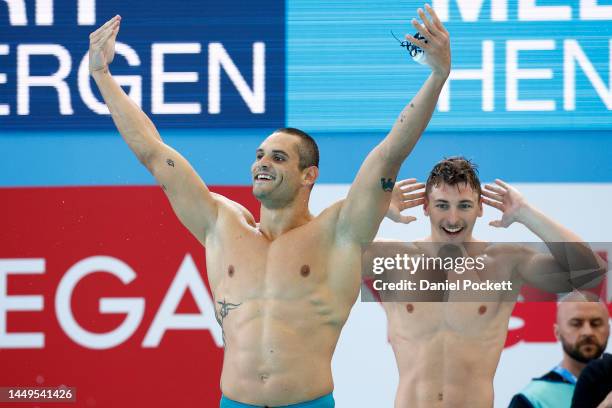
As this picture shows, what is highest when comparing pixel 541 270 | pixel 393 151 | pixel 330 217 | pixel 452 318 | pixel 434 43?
pixel 434 43

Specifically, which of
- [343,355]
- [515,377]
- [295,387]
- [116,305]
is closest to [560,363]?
[515,377]

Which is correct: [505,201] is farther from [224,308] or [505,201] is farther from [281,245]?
[224,308]

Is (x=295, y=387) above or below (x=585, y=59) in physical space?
below

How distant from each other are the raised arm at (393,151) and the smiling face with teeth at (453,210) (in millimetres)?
744

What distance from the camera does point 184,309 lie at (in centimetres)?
601

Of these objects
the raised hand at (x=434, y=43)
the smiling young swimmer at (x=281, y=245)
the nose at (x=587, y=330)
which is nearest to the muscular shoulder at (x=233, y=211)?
the smiling young swimmer at (x=281, y=245)

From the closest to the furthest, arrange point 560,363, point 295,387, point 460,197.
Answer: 1. point 295,387
2. point 460,197
3. point 560,363

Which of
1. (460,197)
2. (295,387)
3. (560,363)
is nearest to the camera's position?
(295,387)

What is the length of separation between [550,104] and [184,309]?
2522mm

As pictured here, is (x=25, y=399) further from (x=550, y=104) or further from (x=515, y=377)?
(x=550, y=104)

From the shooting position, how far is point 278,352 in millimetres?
4215

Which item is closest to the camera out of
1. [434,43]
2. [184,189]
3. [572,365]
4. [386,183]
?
[434,43]

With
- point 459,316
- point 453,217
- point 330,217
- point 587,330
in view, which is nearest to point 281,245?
point 330,217
